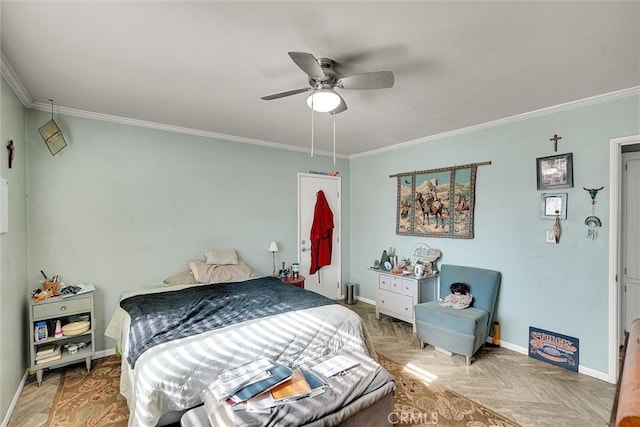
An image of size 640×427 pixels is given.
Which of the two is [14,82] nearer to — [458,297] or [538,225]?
[458,297]

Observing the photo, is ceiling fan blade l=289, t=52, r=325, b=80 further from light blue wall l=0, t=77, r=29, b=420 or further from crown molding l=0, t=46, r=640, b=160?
light blue wall l=0, t=77, r=29, b=420

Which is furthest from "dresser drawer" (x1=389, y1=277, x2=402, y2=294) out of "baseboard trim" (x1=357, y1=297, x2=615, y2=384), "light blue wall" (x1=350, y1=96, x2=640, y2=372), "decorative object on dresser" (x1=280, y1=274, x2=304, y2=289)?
"decorative object on dresser" (x1=280, y1=274, x2=304, y2=289)

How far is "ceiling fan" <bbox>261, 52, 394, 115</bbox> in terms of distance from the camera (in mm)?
1803

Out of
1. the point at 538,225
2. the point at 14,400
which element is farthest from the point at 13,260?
the point at 538,225

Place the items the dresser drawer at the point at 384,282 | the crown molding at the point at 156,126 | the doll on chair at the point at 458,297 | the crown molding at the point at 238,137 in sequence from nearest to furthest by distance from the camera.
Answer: the crown molding at the point at 238,137 < the crown molding at the point at 156,126 < the doll on chair at the point at 458,297 < the dresser drawer at the point at 384,282

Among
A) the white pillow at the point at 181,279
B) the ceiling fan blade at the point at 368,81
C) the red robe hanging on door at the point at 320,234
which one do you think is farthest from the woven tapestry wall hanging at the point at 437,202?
the white pillow at the point at 181,279

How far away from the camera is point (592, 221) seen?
268cm

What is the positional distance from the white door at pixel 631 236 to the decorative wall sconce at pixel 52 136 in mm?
5967

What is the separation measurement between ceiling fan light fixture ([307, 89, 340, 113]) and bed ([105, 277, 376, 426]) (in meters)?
1.59

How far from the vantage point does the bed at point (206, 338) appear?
5.55 ft

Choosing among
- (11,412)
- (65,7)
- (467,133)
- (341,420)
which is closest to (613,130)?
(467,133)

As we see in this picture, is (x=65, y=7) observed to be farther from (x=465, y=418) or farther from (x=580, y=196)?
(x=580, y=196)

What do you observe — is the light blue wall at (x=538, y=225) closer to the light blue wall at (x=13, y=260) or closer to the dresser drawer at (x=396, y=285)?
the dresser drawer at (x=396, y=285)

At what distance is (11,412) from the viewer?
2.17 meters
